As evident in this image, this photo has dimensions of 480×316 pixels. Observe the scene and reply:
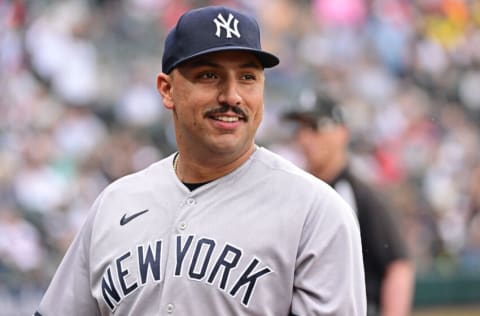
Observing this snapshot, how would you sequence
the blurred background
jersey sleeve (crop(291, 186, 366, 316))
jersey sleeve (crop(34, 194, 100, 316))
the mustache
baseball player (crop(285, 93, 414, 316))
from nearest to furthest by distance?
1. jersey sleeve (crop(291, 186, 366, 316))
2. the mustache
3. jersey sleeve (crop(34, 194, 100, 316))
4. baseball player (crop(285, 93, 414, 316))
5. the blurred background

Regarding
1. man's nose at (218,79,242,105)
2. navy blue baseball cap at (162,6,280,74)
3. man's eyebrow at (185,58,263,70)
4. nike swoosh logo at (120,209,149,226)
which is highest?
navy blue baseball cap at (162,6,280,74)

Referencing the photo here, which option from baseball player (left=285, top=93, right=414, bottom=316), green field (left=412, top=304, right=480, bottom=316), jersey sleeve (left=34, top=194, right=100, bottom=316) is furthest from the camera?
green field (left=412, top=304, right=480, bottom=316)

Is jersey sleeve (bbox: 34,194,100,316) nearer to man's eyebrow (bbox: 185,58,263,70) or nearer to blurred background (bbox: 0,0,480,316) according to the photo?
man's eyebrow (bbox: 185,58,263,70)

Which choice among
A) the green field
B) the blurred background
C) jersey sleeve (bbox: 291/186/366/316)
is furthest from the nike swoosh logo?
the green field

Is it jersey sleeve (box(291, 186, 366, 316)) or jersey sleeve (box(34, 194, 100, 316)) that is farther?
jersey sleeve (box(34, 194, 100, 316))

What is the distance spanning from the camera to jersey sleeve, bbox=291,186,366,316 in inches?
128

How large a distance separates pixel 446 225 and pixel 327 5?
3519mm

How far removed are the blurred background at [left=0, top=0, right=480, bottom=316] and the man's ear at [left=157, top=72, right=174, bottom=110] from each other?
6249 millimetres

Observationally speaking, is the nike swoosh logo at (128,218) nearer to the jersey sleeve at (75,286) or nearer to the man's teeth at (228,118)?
the jersey sleeve at (75,286)

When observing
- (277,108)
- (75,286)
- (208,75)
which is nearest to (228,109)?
(208,75)

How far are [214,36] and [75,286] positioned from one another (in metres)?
0.99

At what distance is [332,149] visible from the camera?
5949mm

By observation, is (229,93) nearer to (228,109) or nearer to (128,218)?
(228,109)

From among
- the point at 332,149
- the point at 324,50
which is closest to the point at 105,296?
the point at 332,149
